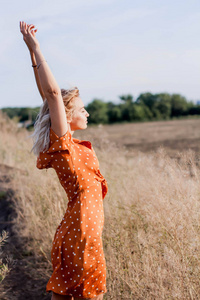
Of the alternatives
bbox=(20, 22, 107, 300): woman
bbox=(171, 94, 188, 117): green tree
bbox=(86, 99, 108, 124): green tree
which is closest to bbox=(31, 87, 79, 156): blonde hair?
bbox=(20, 22, 107, 300): woman

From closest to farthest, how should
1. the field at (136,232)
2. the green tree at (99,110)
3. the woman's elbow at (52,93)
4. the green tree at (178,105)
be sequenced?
the woman's elbow at (52,93)
the field at (136,232)
the green tree at (99,110)
the green tree at (178,105)

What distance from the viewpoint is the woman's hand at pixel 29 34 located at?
6.89 ft

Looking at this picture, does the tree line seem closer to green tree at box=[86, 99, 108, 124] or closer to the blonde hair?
green tree at box=[86, 99, 108, 124]

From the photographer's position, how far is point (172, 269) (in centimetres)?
246

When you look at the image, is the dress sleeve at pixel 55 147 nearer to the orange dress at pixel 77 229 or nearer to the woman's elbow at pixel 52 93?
the orange dress at pixel 77 229

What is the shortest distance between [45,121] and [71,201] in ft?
1.65

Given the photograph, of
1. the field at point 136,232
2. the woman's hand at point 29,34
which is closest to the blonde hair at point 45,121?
the woman's hand at point 29,34

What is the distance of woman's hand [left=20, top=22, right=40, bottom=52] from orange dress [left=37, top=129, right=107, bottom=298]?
1.75ft

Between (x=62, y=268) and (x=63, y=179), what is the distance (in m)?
0.53

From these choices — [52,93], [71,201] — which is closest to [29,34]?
[52,93]

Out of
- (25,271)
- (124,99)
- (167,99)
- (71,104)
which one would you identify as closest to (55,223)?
(25,271)

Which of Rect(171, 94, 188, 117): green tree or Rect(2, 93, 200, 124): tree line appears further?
Rect(171, 94, 188, 117): green tree

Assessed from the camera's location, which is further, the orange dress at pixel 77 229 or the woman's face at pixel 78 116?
the woman's face at pixel 78 116

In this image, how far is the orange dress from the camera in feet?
6.69
